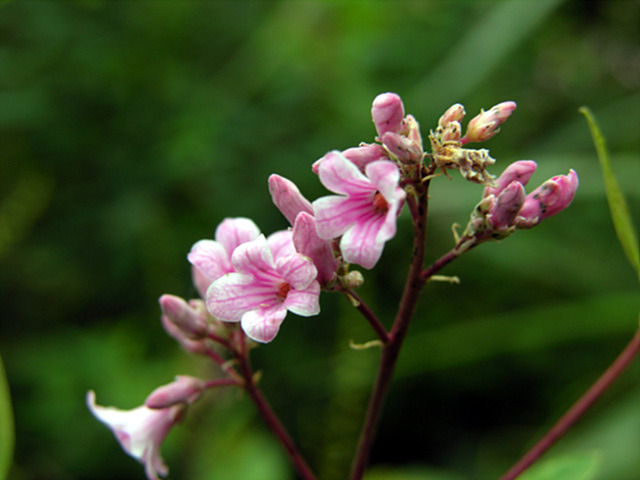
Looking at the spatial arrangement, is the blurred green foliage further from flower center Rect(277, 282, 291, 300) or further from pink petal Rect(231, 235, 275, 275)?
pink petal Rect(231, 235, 275, 275)

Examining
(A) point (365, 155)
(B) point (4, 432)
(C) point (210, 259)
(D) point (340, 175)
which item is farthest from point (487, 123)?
(B) point (4, 432)

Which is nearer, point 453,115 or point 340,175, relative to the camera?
point 340,175

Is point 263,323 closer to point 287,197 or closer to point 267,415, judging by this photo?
point 287,197

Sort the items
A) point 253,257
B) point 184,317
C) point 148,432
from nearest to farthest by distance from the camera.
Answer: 1. point 253,257
2. point 184,317
3. point 148,432

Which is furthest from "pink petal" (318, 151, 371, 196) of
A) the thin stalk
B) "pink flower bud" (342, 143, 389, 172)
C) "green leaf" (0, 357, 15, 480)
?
"green leaf" (0, 357, 15, 480)

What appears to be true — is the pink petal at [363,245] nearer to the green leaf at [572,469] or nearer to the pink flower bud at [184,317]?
the pink flower bud at [184,317]

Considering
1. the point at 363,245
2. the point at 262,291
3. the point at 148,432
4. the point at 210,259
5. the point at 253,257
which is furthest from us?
the point at 148,432

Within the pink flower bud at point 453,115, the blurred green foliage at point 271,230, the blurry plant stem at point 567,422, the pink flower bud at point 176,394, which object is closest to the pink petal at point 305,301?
the pink flower bud at point 453,115
